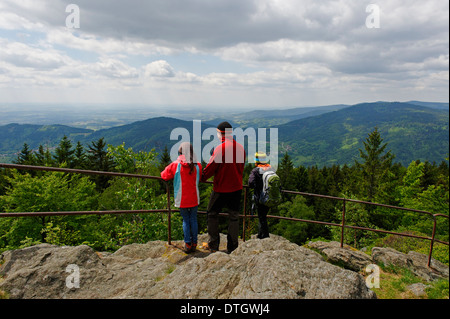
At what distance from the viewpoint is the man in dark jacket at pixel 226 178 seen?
15.2 ft

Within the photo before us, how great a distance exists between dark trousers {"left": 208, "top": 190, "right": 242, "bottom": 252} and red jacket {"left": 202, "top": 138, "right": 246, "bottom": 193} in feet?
0.50

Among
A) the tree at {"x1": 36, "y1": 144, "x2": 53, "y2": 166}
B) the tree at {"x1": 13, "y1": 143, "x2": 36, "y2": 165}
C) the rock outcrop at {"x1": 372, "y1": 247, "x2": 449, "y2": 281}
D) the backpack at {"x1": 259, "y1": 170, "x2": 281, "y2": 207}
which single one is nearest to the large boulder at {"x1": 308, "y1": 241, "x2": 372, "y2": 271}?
the rock outcrop at {"x1": 372, "y1": 247, "x2": 449, "y2": 281}

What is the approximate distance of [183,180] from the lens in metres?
4.70

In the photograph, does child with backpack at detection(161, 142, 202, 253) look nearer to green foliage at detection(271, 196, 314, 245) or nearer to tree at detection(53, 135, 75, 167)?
green foliage at detection(271, 196, 314, 245)

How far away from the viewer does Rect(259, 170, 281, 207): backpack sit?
505cm

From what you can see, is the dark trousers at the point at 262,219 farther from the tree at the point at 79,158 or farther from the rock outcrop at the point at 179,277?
the tree at the point at 79,158

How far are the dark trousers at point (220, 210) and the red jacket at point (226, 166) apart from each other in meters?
0.15

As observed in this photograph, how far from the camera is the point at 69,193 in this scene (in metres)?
20.3

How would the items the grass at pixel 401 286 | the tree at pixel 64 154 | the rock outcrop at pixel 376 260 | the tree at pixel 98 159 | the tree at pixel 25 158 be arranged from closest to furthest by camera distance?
the grass at pixel 401 286, the rock outcrop at pixel 376 260, the tree at pixel 25 158, the tree at pixel 64 154, the tree at pixel 98 159

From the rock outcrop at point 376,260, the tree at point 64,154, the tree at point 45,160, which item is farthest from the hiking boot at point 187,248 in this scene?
the tree at point 64,154

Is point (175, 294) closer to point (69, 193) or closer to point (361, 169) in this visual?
point (69, 193)
